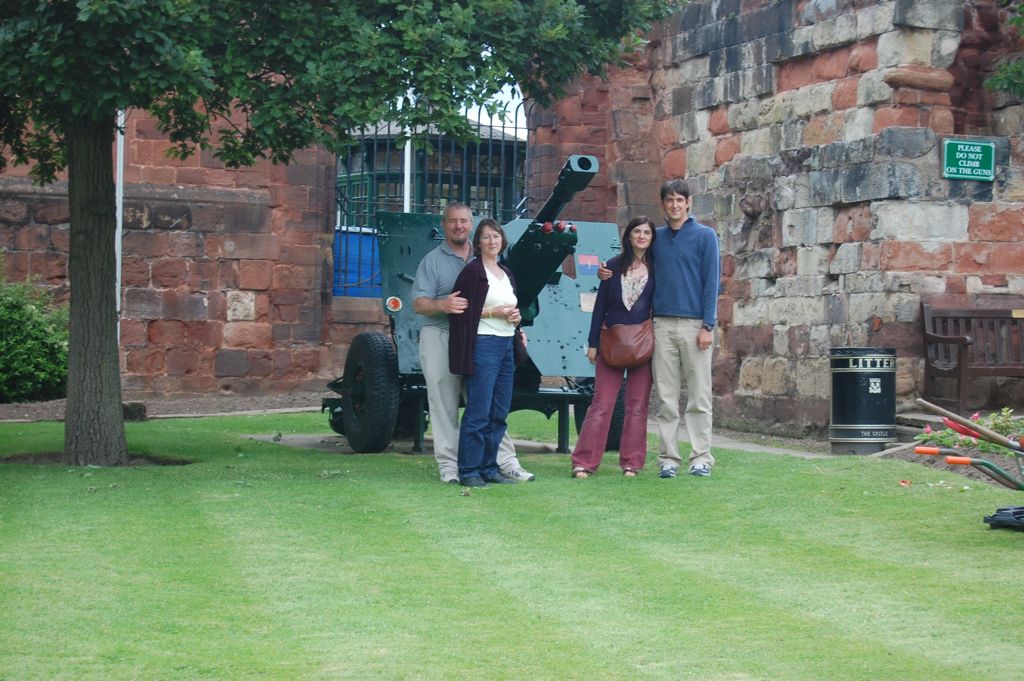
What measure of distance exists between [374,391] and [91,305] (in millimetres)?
2153

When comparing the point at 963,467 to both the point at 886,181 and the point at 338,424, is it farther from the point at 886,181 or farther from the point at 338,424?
the point at 338,424

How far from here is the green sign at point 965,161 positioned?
12859 mm

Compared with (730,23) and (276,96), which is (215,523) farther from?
(730,23)

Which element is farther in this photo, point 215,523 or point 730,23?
point 730,23

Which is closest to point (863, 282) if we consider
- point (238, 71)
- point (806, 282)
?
point (806, 282)

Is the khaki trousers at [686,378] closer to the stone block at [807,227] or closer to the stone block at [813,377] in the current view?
the stone block at [813,377]

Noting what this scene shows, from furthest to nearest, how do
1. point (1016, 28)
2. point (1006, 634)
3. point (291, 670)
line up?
point (1016, 28)
point (1006, 634)
point (291, 670)

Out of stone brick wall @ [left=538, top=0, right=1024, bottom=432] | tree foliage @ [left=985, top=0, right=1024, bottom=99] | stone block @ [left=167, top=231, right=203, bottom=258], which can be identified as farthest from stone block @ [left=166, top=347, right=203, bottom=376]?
tree foliage @ [left=985, top=0, right=1024, bottom=99]

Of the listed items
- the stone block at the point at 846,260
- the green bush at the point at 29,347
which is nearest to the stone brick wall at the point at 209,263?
the green bush at the point at 29,347

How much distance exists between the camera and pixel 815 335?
13.8 metres

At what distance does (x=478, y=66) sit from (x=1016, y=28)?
5581 mm

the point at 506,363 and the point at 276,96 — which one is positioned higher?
the point at 276,96

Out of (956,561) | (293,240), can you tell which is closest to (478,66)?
(956,561)

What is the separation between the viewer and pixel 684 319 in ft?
32.3
